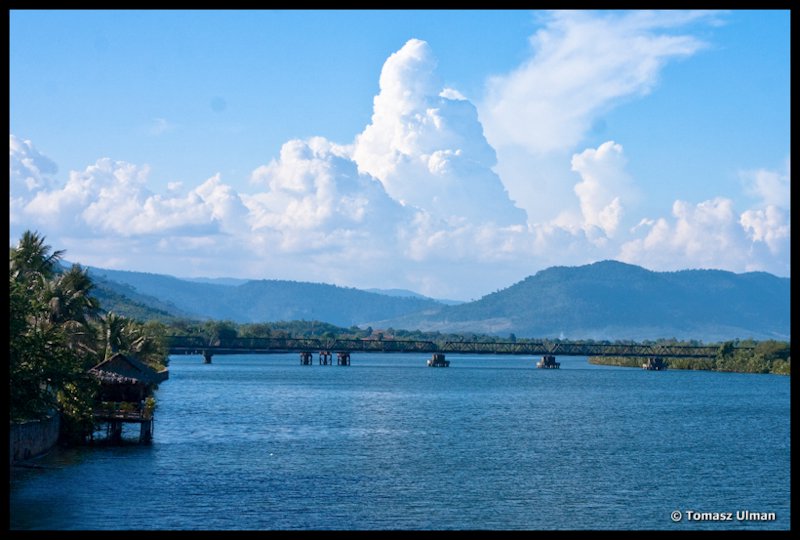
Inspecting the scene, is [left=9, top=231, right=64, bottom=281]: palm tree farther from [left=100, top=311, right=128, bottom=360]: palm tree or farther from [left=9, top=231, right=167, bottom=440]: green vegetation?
[left=100, top=311, right=128, bottom=360]: palm tree

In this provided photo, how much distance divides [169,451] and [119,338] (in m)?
45.4

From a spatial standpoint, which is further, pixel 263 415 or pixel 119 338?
pixel 119 338

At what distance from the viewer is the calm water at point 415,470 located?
49219mm

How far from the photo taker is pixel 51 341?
193ft

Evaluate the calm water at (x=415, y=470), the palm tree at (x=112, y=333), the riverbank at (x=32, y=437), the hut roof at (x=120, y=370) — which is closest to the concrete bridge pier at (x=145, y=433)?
the calm water at (x=415, y=470)

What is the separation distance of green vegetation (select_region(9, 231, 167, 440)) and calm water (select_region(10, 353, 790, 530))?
3.27 meters

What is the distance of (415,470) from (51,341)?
74.5ft

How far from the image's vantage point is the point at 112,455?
221 ft

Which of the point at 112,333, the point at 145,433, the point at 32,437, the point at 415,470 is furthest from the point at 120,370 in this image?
the point at 112,333

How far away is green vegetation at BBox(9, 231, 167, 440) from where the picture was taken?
52.6 m

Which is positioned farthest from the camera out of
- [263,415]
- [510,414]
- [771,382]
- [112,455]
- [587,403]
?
[771,382]

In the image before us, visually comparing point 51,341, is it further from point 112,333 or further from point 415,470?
point 112,333
